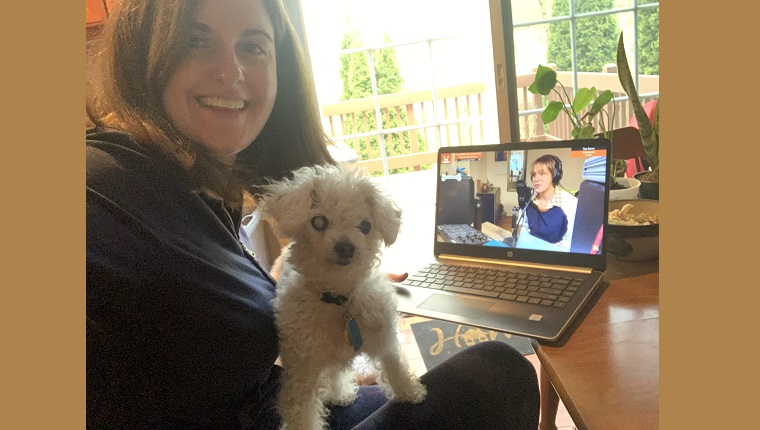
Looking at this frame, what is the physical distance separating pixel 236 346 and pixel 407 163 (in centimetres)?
474

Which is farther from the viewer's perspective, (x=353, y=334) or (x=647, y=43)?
(x=647, y=43)

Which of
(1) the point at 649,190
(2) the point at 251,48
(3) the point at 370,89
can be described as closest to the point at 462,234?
(1) the point at 649,190

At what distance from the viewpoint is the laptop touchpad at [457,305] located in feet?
3.34

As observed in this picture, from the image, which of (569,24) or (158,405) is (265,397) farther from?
(569,24)

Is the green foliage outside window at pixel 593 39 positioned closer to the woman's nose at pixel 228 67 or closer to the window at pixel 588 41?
the window at pixel 588 41

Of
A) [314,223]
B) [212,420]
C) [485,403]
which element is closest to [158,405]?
[212,420]

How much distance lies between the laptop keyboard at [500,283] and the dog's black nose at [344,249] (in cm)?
32

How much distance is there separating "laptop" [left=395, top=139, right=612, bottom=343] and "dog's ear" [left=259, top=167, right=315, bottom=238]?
13.1 inches

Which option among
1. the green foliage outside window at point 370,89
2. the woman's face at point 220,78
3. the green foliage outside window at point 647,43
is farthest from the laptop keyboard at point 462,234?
the green foliage outside window at point 370,89

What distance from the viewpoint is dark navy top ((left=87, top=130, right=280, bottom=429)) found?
0.62 metres

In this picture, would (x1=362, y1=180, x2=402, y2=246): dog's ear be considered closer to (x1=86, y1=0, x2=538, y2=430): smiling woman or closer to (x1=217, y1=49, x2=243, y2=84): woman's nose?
(x1=86, y1=0, x2=538, y2=430): smiling woman

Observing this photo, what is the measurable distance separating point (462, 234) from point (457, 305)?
33cm

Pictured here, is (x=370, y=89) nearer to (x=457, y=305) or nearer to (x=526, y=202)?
(x=526, y=202)

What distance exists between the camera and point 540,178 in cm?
123
